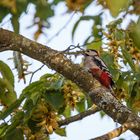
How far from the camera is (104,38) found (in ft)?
6.82

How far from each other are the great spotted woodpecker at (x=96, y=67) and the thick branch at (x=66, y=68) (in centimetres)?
44

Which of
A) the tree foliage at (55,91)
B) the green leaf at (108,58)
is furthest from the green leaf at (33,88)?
the green leaf at (108,58)

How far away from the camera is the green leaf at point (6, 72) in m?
1.98

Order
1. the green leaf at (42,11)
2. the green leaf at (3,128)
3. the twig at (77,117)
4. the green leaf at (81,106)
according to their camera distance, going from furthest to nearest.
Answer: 1. the green leaf at (81,106)
2. the twig at (77,117)
3. the green leaf at (3,128)
4. the green leaf at (42,11)

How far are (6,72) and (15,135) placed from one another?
344 millimetres

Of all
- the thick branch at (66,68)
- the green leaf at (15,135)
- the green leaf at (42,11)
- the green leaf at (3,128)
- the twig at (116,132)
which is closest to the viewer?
the green leaf at (42,11)

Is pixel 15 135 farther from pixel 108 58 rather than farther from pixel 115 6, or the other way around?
pixel 115 6

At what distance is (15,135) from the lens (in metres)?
1.80

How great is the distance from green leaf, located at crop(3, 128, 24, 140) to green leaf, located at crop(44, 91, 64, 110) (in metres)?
0.20

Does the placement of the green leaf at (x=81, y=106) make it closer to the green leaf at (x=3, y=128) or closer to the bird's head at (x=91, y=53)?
the bird's head at (x=91, y=53)

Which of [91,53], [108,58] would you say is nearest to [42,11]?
A: [108,58]

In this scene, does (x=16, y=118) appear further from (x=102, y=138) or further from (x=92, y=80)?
(x=102, y=138)

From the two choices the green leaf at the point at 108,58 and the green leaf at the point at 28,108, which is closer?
the green leaf at the point at 28,108

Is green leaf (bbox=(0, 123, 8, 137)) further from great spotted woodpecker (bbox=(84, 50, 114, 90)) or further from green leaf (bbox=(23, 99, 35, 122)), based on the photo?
great spotted woodpecker (bbox=(84, 50, 114, 90))
